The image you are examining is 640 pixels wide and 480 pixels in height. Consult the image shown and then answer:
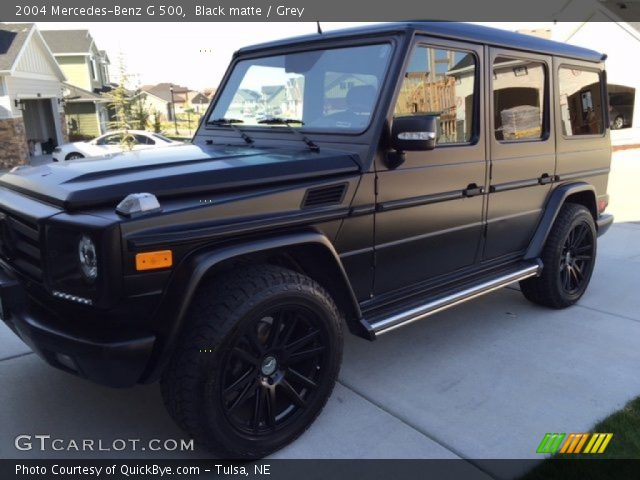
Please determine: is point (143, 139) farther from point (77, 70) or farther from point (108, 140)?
point (77, 70)

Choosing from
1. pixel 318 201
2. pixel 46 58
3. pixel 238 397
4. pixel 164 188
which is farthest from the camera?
pixel 46 58


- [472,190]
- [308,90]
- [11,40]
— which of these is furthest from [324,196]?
[11,40]

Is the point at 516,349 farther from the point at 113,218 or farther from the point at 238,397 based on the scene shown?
the point at 113,218

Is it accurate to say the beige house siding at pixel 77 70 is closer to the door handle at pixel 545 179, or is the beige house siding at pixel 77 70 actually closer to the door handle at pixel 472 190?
the door handle at pixel 545 179

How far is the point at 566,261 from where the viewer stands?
15.2 ft

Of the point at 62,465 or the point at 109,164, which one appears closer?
the point at 62,465

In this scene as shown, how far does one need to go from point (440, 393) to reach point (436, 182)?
128 cm

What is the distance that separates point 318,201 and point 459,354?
1.77 metres

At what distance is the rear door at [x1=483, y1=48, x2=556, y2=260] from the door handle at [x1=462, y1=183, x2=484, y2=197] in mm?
141

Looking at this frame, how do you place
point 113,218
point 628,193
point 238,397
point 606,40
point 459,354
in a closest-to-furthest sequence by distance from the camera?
1. point 113,218
2. point 238,397
3. point 459,354
4. point 628,193
5. point 606,40

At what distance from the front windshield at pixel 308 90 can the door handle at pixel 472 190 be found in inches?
35.9

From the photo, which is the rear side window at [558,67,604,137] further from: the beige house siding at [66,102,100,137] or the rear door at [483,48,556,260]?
the beige house siding at [66,102,100,137]

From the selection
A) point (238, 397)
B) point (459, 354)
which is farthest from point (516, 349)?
point (238, 397)

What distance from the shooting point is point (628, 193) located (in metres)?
10.8
